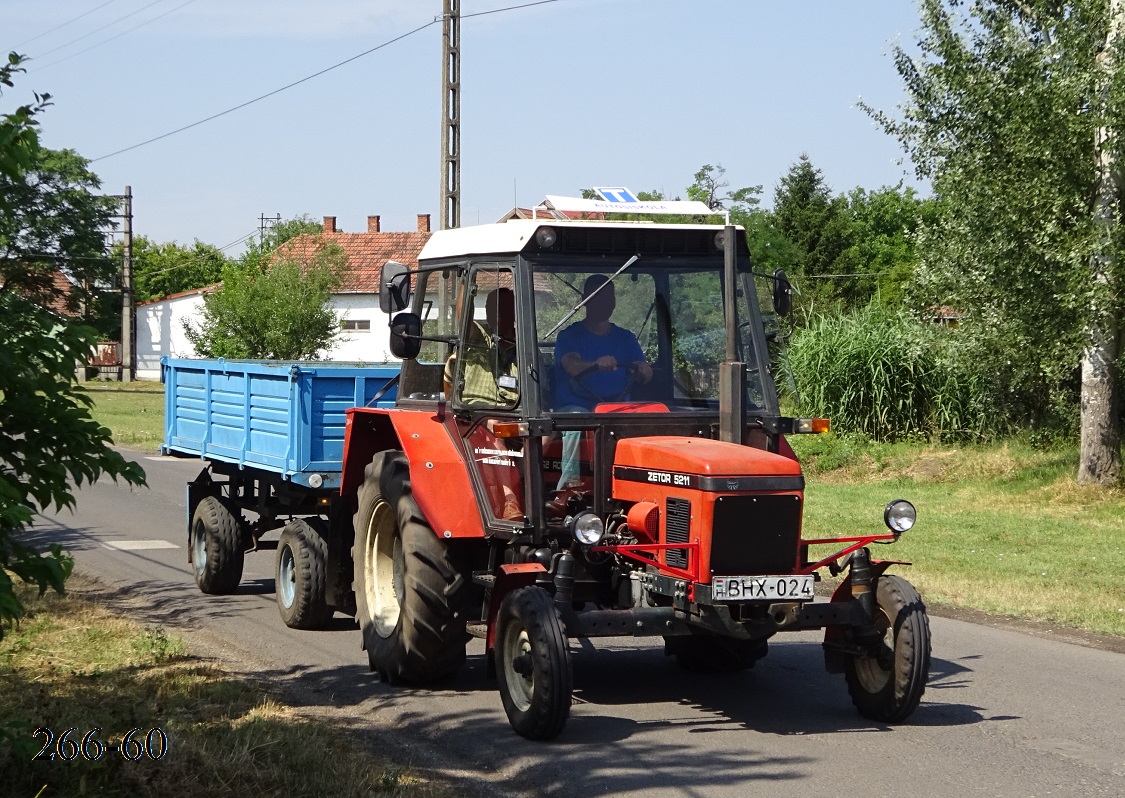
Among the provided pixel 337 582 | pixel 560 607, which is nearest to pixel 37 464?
pixel 560 607

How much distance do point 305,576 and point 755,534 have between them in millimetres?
3986

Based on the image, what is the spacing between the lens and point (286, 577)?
9.93m

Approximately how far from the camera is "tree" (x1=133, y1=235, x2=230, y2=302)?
111 metres

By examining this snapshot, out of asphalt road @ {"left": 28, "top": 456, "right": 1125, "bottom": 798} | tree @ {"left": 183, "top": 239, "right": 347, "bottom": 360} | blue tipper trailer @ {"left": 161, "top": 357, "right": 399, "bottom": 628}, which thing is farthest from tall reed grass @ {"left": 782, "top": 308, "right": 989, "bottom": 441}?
tree @ {"left": 183, "top": 239, "right": 347, "bottom": 360}

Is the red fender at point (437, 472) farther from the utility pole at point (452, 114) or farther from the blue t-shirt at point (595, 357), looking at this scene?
the utility pole at point (452, 114)

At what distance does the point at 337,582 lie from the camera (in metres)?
9.34

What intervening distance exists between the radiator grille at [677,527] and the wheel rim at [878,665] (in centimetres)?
106

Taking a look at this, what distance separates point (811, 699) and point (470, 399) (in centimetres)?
250

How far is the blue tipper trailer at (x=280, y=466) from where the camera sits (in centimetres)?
954

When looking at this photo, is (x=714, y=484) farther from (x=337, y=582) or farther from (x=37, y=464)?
(x=337, y=582)

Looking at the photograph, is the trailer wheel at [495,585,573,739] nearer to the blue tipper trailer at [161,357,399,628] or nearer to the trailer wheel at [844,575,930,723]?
the trailer wheel at [844,575,930,723]

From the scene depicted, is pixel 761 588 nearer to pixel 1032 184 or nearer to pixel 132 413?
pixel 1032 184

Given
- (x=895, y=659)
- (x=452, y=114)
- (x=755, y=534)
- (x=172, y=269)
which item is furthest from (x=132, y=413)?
(x=172, y=269)

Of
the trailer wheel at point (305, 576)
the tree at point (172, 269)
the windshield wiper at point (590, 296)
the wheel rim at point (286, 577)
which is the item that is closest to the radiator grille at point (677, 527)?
the windshield wiper at point (590, 296)
